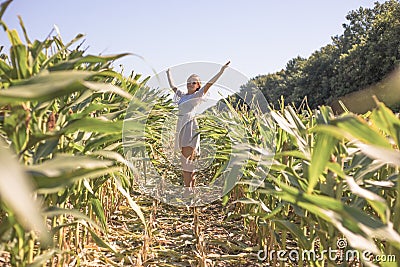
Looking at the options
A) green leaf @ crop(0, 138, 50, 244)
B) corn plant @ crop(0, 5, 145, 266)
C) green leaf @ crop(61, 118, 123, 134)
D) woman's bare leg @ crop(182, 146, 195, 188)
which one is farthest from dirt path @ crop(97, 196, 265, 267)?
green leaf @ crop(0, 138, 50, 244)

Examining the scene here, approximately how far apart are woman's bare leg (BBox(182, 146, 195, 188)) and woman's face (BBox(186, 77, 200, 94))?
21.9 inches

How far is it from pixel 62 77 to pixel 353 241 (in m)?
0.57

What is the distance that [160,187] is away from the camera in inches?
163

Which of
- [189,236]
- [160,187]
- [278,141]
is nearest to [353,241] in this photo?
[278,141]

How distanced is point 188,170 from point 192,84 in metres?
0.82

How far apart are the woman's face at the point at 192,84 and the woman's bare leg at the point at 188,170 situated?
0.56 m

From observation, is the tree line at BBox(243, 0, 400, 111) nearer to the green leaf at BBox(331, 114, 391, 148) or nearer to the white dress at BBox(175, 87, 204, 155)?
the white dress at BBox(175, 87, 204, 155)

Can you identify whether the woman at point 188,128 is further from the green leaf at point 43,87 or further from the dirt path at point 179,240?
the green leaf at point 43,87

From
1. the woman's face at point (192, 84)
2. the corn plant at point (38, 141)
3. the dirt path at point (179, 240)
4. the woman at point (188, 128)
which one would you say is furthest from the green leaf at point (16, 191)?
the woman's face at point (192, 84)

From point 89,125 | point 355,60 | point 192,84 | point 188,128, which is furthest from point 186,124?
point 355,60

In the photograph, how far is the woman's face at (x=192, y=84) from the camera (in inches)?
153

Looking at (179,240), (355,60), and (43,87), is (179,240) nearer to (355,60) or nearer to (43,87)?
(43,87)

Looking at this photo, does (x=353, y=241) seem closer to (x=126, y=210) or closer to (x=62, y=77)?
(x=62, y=77)

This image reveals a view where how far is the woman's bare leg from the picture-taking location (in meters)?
3.86
